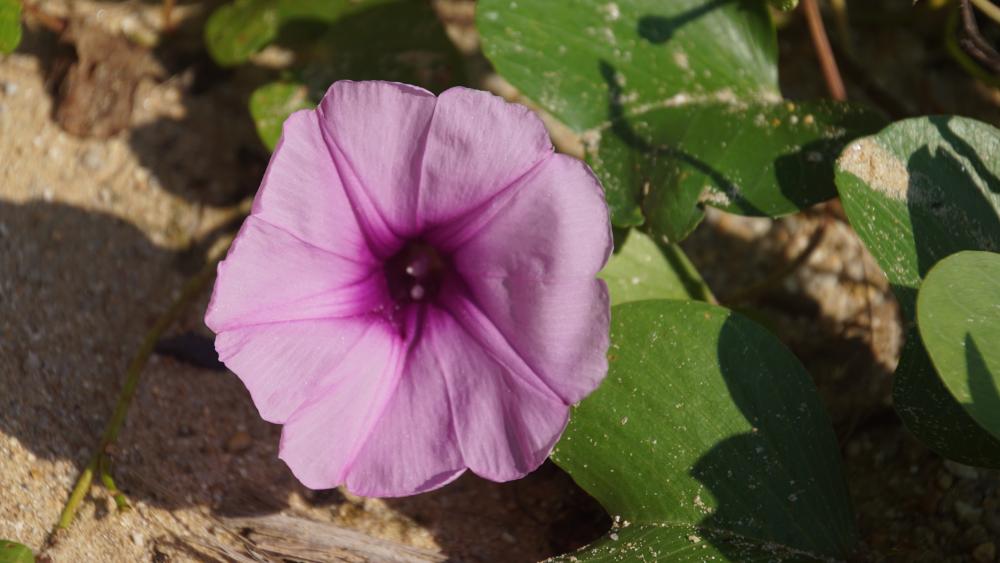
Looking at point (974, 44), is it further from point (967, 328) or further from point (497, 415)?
point (497, 415)

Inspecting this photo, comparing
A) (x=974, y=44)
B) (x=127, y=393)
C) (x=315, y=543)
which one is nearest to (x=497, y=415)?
(x=315, y=543)

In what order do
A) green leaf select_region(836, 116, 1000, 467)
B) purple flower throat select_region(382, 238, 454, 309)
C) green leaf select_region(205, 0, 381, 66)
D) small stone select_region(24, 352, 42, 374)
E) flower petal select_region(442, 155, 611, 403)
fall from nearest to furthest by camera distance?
1. flower petal select_region(442, 155, 611, 403)
2. green leaf select_region(836, 116, 1000, 467)
3. purple flower throat select_region(382, 238, 454, 309)
4. small stone select_region(24, 352, 42, 374)
5. green leaf select_region(205, 0, 381, 66)

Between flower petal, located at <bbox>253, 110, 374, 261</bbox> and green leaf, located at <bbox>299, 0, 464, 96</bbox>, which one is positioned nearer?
flower petal, located at <bbox>253, 110, 374, 261</bbox>

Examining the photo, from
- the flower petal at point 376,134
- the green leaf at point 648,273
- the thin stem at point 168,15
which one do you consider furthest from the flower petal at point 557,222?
the thin stem at point 168,15

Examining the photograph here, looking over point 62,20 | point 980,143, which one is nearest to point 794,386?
point 980,143

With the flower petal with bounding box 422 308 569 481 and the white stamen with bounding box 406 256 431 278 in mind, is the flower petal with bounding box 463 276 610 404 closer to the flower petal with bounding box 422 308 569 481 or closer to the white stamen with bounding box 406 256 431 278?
the flower petal with bounding box 422 308 569 481

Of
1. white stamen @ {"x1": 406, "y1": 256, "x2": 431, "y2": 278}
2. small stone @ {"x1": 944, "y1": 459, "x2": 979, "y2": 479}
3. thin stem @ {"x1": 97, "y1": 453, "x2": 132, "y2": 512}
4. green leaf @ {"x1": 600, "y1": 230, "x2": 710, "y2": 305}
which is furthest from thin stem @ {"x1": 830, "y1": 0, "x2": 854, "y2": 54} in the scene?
thin stem @ {"x1": 97, "y1": 453, "x2": 132, "y2": 512}
